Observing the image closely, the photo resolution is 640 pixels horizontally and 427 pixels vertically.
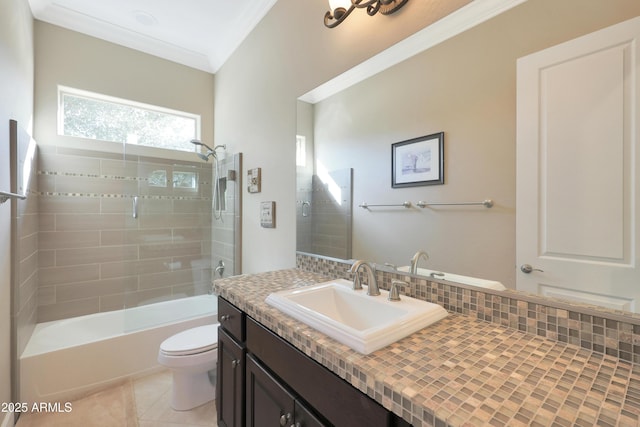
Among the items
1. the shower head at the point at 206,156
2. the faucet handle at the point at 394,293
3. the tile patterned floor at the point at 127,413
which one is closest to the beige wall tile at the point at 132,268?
the tile patterned floor at the point at 127,413

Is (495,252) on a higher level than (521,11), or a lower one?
lower

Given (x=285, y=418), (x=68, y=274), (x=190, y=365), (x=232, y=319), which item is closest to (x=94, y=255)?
(x=68, y=274)

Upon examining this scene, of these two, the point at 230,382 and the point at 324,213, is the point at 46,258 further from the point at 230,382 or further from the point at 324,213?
the point at 324,213

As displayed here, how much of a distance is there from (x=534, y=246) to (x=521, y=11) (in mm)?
767

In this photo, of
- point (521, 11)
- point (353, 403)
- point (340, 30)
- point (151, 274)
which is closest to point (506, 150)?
point (521, 11)

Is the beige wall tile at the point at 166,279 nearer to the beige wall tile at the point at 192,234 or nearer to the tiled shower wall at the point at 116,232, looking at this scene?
the tiled shower wall at the point at 116,232

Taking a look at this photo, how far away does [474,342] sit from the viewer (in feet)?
2.72

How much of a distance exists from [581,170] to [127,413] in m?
2.58

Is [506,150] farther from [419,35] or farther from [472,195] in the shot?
[419,35]

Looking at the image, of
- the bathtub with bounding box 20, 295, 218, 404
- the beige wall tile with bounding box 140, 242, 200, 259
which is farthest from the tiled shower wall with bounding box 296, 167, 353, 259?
the beige wall tile with bounding box 140, 242, 200, 259

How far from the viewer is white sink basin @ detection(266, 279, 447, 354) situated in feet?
2.63

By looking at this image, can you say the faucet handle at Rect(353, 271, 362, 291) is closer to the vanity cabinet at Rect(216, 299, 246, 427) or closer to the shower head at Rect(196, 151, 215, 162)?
the vanity cabinet at Rect(216, 299, 246, 427)

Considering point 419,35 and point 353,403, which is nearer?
point 353,403

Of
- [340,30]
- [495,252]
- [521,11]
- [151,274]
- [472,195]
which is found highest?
[340,30]
